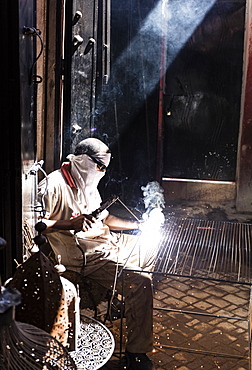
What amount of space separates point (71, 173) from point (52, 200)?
37 cm

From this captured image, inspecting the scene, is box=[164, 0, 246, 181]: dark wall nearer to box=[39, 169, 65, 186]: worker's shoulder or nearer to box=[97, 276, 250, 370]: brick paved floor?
box=[97, 276, 250, 370]: brick paved floor

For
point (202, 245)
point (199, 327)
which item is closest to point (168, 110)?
point (202, 245)

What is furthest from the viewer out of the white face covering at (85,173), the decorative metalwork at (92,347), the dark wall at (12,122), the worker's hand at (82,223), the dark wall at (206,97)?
the dark wall at (206,97)

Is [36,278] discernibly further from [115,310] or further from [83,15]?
[83,15]

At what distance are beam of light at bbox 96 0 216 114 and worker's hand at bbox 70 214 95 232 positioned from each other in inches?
153

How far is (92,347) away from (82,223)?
1.37m

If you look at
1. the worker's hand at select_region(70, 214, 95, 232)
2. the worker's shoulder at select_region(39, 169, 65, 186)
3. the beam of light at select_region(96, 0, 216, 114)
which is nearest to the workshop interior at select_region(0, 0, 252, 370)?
the beam of light at select_region(96, 0, 216, 114)

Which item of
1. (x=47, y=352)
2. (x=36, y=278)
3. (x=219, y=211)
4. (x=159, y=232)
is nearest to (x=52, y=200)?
(x=159, y=232)

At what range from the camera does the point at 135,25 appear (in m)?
7.91

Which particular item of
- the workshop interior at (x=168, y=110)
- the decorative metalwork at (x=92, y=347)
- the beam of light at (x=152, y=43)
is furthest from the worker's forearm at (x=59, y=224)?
the beam of light at (x=152, y=43)

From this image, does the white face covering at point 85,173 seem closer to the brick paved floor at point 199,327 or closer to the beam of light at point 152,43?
the brick paved floor at point 199,327

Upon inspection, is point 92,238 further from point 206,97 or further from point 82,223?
point 206,97

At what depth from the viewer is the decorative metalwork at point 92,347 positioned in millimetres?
2951

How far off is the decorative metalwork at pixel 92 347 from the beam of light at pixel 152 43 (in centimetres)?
506
